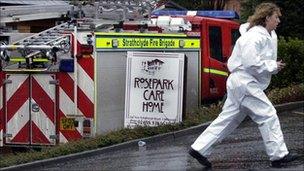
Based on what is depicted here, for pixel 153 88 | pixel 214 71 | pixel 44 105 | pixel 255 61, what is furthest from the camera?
pixel 214 71

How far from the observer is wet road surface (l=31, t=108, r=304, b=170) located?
28.2 feet

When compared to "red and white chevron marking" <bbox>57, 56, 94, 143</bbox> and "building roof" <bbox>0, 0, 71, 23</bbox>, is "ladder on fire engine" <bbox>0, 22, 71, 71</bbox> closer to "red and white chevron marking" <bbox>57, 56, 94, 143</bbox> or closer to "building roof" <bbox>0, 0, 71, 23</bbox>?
"red and white chevron marking" <bbox>57, 56, 94, 143</bbox>

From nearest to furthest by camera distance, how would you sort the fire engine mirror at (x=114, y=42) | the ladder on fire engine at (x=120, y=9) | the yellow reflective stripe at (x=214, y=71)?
the fire engine mirror at (x=114, y=42) < the ladder on fire engine at (x=120, y=9) < the yellow reflective stripe at (x=214, y=71)

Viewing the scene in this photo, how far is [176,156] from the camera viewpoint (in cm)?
946

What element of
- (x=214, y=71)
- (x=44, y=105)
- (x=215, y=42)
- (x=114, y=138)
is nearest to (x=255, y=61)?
(x=114, y=138)

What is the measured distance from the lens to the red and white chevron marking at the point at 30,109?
35.8ft

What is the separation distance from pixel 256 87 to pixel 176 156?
187 centimetres

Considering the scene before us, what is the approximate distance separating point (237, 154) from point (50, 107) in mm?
3124

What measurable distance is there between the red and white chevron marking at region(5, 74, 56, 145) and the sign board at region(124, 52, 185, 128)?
1247 mm

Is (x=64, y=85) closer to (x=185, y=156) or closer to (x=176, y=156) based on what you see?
(x=176, y=156)

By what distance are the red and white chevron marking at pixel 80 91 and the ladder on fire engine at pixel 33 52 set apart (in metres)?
0.33

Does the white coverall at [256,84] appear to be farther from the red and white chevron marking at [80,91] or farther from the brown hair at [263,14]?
the red and white chevron marking at [80,91]

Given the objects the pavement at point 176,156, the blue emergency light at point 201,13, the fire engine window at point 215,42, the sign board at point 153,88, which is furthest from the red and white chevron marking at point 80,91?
the blue emergency light at point 201,13

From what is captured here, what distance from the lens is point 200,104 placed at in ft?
44.0
